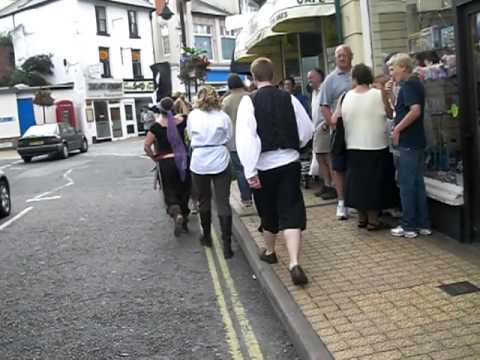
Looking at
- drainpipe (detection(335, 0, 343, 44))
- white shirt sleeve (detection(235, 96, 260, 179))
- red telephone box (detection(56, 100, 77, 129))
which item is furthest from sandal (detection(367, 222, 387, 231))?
red telephone box (detection(56, 100, 77, 129))

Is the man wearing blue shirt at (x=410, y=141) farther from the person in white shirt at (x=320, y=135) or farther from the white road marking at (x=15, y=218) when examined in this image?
the white road marking at (x=15, y=218)

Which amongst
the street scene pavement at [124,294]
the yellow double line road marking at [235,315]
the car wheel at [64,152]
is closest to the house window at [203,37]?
the car wheel at [64,152]

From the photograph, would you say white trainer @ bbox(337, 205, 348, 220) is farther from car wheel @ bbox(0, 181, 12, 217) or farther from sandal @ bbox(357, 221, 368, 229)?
car wheel @ bbox(0, 181, 12, 217)

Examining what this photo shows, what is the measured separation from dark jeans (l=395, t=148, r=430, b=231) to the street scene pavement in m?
1.72

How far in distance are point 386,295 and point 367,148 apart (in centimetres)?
219

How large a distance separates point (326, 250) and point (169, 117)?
9.82 ft

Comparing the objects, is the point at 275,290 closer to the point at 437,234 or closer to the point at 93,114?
the point at 437,234

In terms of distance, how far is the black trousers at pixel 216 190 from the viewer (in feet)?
23.1

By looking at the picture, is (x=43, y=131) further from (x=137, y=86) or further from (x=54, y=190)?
(x=137, y=86)

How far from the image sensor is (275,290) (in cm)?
525

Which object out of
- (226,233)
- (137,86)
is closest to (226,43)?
(137,86)

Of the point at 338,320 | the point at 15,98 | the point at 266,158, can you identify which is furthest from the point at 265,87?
the point at 15,98

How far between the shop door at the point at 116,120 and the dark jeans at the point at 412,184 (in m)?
35.9

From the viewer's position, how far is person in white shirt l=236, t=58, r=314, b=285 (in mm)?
5445
